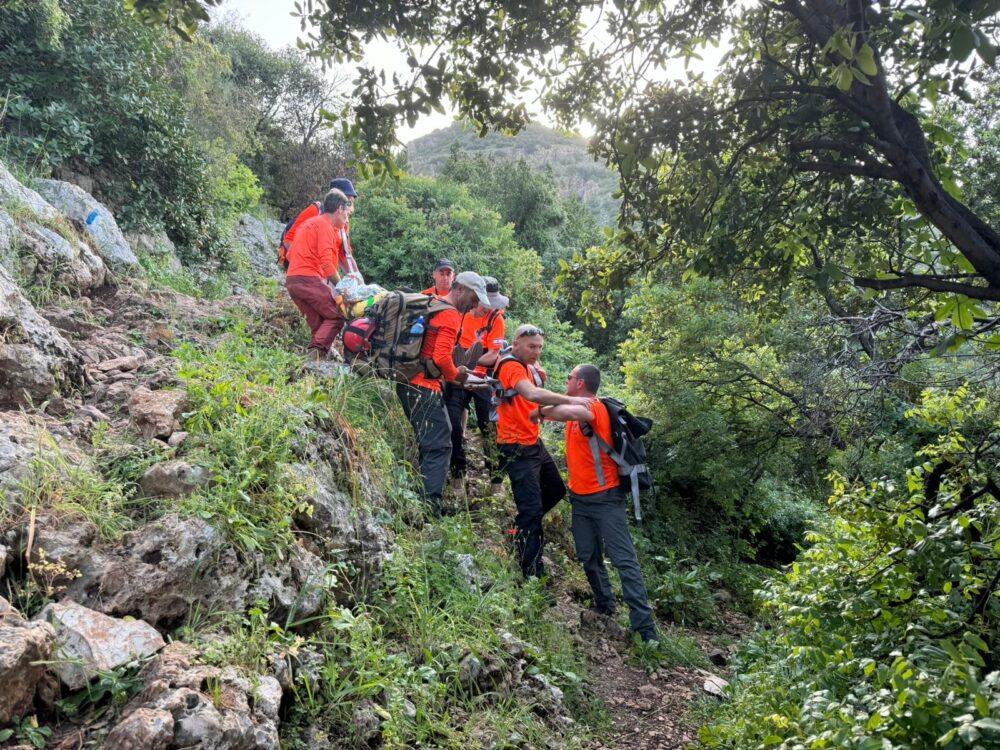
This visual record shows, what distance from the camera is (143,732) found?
89.4 inches

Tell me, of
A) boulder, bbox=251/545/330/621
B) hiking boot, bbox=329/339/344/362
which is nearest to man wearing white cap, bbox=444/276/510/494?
hiking boot, bbox=329/339/344/362

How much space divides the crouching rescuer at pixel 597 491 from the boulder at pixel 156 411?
2622 mm

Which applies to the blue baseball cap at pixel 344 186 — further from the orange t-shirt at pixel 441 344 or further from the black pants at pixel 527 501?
the black pants at pixel 527 501

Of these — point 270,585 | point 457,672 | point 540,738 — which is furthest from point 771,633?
point 270,585

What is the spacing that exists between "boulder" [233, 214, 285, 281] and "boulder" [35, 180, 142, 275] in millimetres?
3742

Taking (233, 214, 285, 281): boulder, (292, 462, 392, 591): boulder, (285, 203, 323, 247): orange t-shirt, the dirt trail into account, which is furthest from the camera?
(233, 214, 285, 281): boulder

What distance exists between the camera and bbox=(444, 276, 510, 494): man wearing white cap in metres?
6.25

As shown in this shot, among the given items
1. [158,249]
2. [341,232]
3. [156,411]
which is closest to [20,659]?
[156,411]

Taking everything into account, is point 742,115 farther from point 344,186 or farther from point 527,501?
point 344,186

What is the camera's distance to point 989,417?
6418 mm

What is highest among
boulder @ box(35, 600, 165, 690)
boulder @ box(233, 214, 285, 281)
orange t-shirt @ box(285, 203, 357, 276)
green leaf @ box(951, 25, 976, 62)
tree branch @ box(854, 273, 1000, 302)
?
boulder @ box(233, 214, 285, 281)

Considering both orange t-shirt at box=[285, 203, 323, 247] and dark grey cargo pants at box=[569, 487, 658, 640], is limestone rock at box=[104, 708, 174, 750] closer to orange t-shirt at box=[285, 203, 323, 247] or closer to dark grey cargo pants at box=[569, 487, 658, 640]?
dark grey cargo pants at box=[569, 487, 658, 640]

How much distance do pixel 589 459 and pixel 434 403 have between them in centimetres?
131

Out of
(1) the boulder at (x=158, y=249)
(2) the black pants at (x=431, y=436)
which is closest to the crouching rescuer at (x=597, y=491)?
(2) the black pants at (x=431, y=436)
